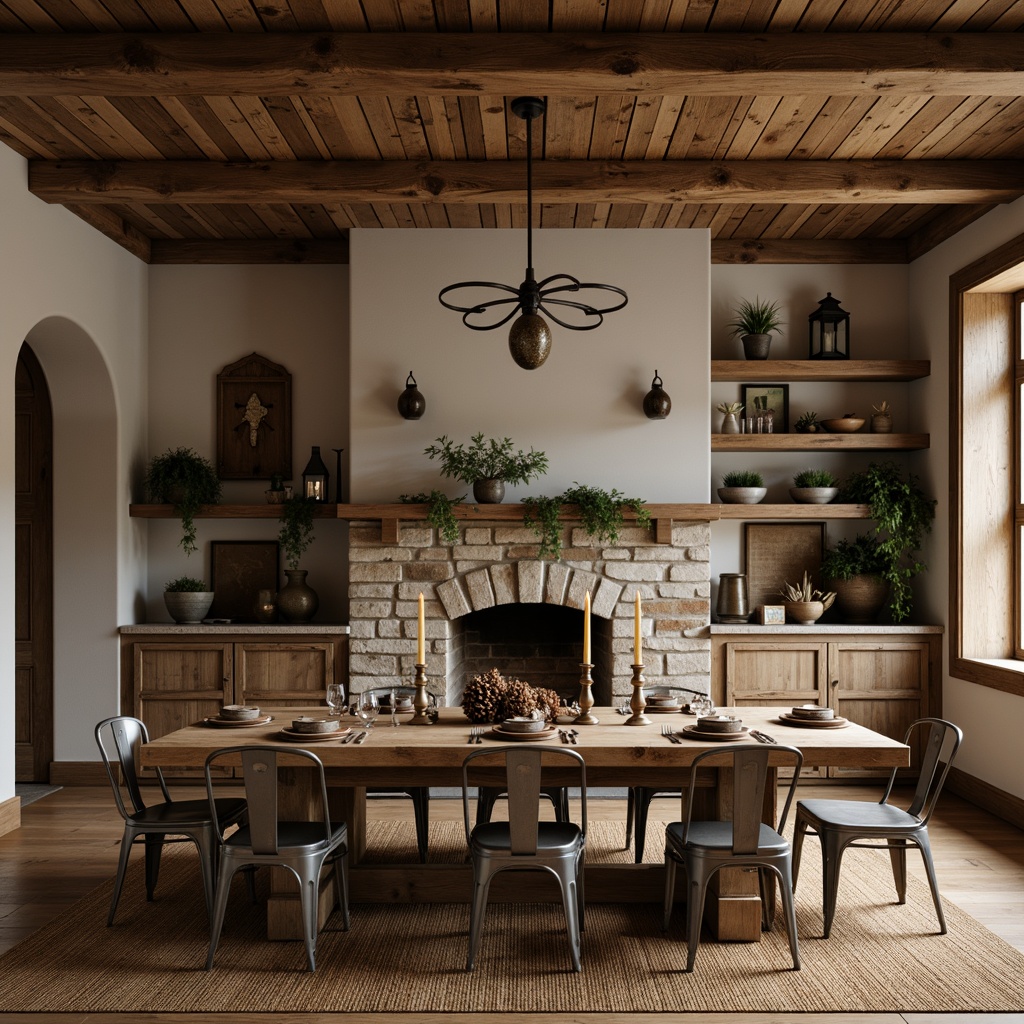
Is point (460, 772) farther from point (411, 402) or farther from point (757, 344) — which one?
point (757, 344)

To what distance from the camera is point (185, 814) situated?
3.64 metres

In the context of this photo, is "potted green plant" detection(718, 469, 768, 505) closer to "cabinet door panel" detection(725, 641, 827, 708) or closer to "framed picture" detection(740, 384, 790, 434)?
"framed picture" detection(740, 384, 790, 434)

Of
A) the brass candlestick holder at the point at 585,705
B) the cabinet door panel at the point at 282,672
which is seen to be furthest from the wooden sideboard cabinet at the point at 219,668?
the brass candlestick holder at the point at 585,705

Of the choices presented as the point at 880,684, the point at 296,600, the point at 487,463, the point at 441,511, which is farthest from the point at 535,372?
the point at 880,684

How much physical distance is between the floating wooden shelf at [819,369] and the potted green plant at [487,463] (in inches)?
50.0

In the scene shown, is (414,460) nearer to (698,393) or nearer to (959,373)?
(698,393)

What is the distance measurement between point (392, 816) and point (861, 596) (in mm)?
2971

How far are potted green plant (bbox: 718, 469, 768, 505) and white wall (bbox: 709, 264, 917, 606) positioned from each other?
0.23m

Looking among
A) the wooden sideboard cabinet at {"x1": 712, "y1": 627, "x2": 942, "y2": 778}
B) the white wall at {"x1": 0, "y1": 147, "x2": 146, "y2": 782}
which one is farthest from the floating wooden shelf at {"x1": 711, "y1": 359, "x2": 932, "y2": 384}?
the white wall at {"x1": 0, "y1": 147, "x2": 146, "y2": 782}

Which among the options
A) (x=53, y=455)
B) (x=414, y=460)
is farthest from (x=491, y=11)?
(x=53, y=455)

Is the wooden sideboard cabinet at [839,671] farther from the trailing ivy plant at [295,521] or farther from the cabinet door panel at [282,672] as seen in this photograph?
the trailing ivy plant at [295,521]

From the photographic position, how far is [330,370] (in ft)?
20.6

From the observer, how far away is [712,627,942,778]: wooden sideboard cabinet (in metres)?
5.68

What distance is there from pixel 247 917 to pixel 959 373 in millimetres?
4460
